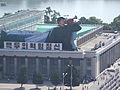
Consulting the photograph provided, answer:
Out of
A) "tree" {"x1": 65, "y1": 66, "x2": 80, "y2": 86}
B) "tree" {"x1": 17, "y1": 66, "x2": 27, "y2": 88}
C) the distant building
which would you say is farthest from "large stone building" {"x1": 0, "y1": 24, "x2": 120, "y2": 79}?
the distant building

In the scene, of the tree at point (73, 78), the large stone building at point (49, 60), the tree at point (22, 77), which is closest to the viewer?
the tree at point (73, 78)

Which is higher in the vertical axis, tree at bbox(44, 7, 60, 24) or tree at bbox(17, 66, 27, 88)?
tree at bbox(44, 7, 60, 24)

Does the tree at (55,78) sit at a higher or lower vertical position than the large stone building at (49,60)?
lower

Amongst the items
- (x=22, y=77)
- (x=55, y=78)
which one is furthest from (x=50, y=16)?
(x=55, y=78)

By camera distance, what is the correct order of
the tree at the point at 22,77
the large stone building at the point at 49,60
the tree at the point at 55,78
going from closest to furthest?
1. the tree at the point at 55,78
2. the tree at the point at 22,77
3. the large stone building at the point at 49,60

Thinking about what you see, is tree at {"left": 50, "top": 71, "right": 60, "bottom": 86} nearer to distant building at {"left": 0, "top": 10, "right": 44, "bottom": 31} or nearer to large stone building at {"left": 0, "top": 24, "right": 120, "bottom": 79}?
large stone building at {"left": 0, "top": 24, "right": 120, "bottom": 79}

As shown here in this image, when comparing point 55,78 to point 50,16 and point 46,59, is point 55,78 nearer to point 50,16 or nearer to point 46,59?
point 46,59

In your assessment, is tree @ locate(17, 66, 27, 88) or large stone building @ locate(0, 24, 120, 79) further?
large stone building @ locate(0, 24, 120, 79)

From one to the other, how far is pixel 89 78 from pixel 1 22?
18190 mm

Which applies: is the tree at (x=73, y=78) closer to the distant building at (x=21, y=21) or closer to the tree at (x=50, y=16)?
the distant building at (x=21, y=21)

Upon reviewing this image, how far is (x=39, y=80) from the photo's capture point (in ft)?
164

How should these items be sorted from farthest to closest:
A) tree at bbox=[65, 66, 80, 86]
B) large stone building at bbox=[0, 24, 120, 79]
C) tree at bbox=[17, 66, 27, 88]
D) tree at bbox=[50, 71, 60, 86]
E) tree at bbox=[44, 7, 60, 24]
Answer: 1. tree at bbox=[44, 7, 60, 24]
2. large stone building at bbox=[0, 24, 120, 79]
3. tree at bbox=[17, 66, 27, 88]
4. tree at bbox=[50, 71, 60, 86]
5. tree at bbox=[65, 66, 80, 86]

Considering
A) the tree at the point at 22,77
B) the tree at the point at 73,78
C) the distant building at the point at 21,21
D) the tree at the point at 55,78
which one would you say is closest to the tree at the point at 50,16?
the distant building at the point at 21,21

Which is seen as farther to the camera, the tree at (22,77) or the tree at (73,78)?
the tree at (22,77)
